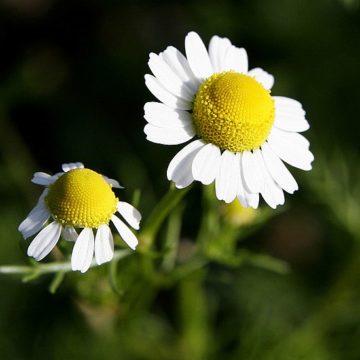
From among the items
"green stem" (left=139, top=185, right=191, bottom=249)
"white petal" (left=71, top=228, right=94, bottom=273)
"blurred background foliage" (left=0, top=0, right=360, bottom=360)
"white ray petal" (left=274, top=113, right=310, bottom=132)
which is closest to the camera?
"white petal" (left=71, top=228, right=94, bottom=273)

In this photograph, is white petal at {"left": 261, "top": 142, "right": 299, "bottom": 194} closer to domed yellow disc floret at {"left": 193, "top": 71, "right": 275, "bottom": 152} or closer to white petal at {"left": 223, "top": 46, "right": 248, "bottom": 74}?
domed yellow disc floret at {"left": 193, "top": 71, "right": 275, "bottom": 152}

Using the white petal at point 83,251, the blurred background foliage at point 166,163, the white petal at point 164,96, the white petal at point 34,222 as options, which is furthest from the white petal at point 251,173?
the blurred background foliage at point 166,163

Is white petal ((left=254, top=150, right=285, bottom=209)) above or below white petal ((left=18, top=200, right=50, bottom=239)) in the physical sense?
below

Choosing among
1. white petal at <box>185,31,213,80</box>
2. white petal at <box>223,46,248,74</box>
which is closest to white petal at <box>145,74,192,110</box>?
white petal at <box>185,31,213,80</box>

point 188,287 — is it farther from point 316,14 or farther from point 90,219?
point 316,14

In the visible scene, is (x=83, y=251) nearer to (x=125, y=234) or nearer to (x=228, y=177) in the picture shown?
(x=125, y=234)

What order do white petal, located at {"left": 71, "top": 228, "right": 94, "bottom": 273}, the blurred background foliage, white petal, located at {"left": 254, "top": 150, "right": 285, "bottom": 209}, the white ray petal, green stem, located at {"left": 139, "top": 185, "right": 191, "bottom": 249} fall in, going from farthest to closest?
1. the blurred background foliage
2. the white ray petal
3. green stem, located at {"left": 139, "top": 185, "right": 191, "bottom": 249}
4. white petal, located at {"left": 254, "top": 150, "right": 285, "bottom": 209}
5. white petal, located at {"left": 71, "top": 228, "right": 94, "bottom": 273}
